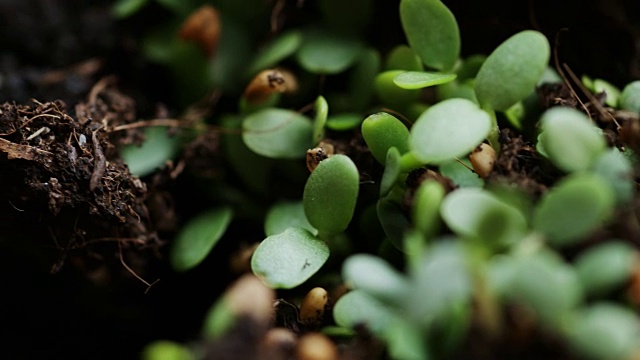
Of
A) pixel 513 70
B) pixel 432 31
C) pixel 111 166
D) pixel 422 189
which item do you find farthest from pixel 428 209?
pixel 111 166

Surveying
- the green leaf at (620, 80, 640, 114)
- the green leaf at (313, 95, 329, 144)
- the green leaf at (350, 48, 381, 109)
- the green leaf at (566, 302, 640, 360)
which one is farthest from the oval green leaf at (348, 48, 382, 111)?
the green leaf at (566, 302, 640, 360)

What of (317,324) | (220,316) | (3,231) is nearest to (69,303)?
(3,231)

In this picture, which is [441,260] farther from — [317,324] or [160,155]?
[160,155]

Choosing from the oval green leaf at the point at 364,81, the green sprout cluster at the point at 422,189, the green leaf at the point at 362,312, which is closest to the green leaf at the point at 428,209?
the green sprout cluster at the point at 422,189

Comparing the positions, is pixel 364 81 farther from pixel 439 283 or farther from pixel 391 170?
pixel 439 283

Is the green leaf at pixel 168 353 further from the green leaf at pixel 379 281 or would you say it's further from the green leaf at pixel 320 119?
the green leaf at pixel 320 119
